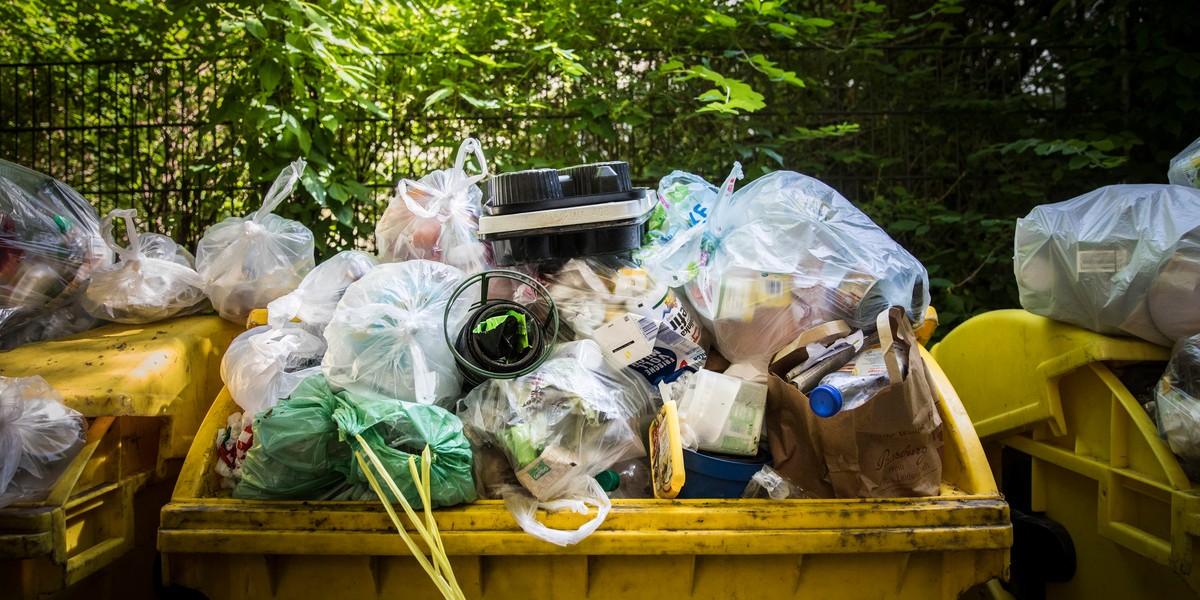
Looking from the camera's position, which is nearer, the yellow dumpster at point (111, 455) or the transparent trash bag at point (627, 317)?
the yellow dumpster at point (111, 455)

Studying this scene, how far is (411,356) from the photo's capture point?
1861 millimetres

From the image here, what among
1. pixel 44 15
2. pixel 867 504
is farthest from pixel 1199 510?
pixel 44 15

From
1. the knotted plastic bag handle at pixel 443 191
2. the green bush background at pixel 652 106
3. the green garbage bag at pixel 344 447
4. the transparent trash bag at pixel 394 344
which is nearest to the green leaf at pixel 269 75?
the green bush background at pixel 652 106

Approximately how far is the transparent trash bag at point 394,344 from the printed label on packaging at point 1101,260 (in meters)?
1.70

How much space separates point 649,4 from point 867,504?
2.98 meters

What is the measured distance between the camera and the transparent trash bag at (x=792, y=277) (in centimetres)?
205

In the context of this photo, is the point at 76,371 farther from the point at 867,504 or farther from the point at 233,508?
the point at 867,504

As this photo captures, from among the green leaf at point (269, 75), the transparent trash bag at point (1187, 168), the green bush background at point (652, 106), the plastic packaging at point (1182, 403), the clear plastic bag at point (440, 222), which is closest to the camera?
the plastic packaging at point (1182, 403)

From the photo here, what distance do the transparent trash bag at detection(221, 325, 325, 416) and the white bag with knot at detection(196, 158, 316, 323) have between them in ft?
1.16

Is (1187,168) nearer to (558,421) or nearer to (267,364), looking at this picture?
(558,421)

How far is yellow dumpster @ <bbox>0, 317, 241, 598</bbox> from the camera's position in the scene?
1667 millimetres

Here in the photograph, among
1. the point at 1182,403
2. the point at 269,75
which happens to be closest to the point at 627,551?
the point at 1182,403

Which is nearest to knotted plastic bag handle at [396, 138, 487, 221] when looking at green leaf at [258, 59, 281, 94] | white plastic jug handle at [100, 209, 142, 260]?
white plastic jug handle at [100, 209, 142, 260]

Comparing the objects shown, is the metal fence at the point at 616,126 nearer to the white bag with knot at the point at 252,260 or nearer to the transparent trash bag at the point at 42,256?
the white bag with knot at the point at 252,260
